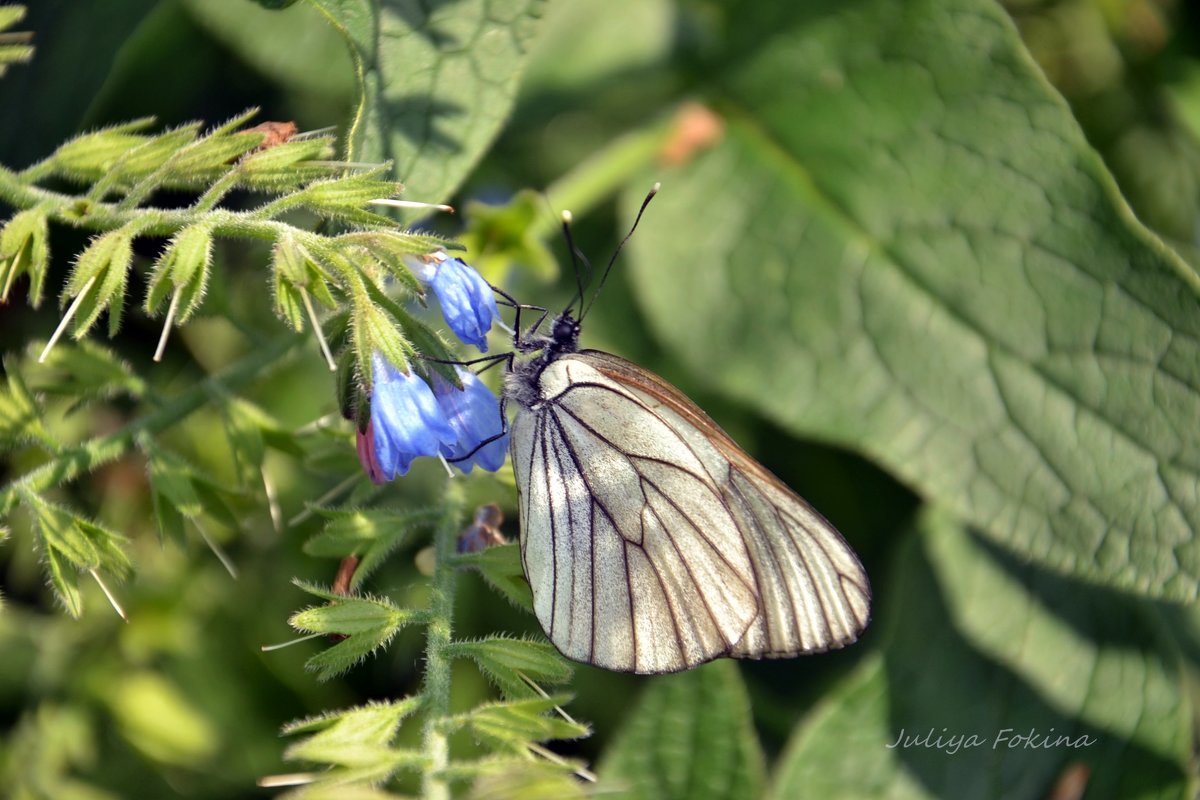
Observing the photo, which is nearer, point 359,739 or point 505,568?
point 359,739

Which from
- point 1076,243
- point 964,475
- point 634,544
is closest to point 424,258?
point 634,544

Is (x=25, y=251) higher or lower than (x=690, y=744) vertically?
higher

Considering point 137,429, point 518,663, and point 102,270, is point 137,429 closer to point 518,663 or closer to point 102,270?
point 102,270

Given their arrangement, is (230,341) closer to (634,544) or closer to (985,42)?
(634,544)

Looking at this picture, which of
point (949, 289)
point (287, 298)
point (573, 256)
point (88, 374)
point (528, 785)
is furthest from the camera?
point (573, 256)

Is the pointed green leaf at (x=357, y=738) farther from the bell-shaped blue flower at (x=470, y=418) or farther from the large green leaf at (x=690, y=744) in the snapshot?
the large green leaf at (x=690, y=744)

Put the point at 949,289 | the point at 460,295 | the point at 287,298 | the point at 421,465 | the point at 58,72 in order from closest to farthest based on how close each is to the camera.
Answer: the point at 287,298 → the point at 460,295 → the point at 58,72 → the point at 949,289 → the point at 421,465
